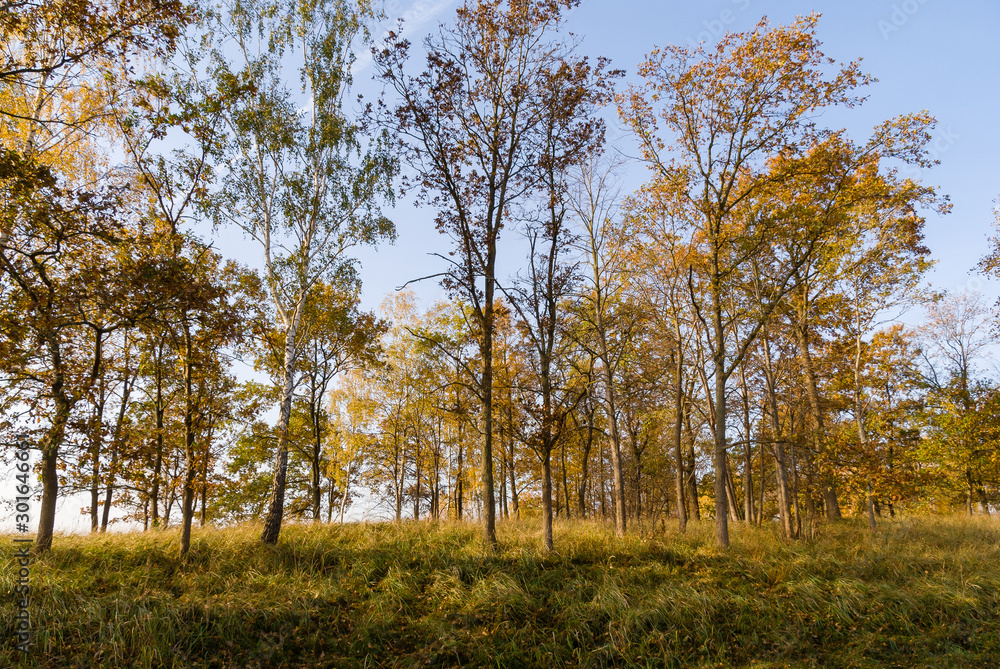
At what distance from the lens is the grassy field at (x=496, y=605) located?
6.56 metres

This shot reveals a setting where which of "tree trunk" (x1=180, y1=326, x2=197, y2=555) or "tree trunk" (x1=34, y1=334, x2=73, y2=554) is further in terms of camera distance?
"tree trunk" (x1=180, y1=326, x2=197, y2=555)

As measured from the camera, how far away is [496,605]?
773cm

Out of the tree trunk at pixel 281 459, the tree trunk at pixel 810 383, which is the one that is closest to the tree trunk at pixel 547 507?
the tree trunk at pixel 281 459

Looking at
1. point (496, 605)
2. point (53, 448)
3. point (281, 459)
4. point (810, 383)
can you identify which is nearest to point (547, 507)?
point (496, 605)

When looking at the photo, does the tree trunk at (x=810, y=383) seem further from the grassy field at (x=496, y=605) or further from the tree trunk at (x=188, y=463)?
the tree trunk at (x=188, y=463)

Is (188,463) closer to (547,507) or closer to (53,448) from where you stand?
(53,448)

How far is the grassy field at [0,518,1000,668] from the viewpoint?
6562 mm

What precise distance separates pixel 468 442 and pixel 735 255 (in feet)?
51.3

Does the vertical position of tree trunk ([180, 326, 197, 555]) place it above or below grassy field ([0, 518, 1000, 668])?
above

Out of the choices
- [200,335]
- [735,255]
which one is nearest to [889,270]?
[735,255]

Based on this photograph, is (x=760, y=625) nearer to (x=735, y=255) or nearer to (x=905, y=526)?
(x=735, y=255)

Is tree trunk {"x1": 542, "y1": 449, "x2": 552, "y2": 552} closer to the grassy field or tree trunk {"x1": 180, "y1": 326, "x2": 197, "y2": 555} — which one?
the grassy field

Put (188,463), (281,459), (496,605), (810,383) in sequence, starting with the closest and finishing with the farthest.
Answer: (496,605) → (188,463) → (281,459) → (810,383)

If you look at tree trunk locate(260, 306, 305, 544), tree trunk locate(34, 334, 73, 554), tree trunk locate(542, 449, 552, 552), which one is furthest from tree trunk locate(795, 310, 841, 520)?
tree trunk locate(34, 334, 73, 554)
